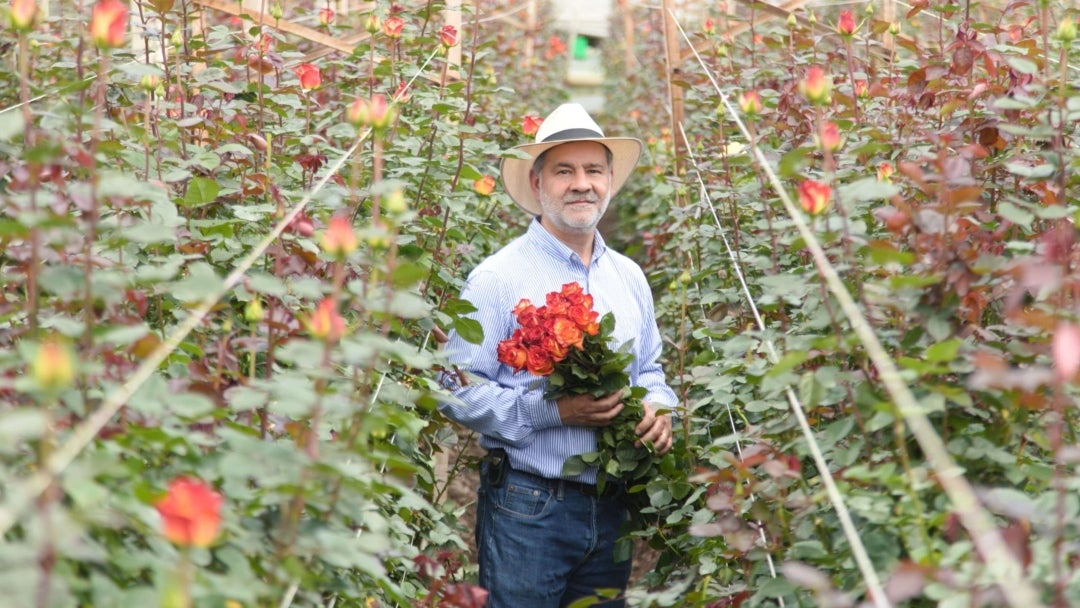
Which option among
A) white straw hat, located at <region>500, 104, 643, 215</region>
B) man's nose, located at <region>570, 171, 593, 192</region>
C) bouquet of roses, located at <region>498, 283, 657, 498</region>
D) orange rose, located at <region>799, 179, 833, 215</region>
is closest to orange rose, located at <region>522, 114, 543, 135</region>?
white straw hat, located at <region>500, 104, 643, 215</region>

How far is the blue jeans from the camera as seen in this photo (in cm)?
251

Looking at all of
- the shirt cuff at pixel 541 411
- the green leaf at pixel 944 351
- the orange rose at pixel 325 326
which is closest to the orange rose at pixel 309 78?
the shirt cuff at pixel 541 411

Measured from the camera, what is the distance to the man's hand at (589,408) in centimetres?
239

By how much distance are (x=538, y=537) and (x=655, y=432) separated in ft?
1.19

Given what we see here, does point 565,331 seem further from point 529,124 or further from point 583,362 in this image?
point 529,124

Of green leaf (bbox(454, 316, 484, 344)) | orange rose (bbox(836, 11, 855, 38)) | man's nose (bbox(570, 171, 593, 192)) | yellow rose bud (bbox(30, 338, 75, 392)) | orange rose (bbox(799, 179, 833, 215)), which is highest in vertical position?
orange rose (bbox(836, 11, 855, 38))

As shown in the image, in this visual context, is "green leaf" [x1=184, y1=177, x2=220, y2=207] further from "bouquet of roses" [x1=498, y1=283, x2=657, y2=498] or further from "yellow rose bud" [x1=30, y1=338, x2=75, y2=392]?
"yellow rose bud" [x1=30, y1=338, x2=75, y2=392]

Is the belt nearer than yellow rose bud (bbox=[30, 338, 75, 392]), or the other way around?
yellow rose bud (bbox=[30, 338, 75, 392])

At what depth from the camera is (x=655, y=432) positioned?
2.43 m

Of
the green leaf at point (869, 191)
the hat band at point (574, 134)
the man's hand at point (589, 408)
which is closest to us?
the green leaf at point (869, 191)

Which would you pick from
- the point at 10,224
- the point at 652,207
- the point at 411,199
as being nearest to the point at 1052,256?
the point at 10,224

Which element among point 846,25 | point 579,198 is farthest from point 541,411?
point 846,25

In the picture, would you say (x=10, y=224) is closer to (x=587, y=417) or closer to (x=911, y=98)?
(x=587, y=417)

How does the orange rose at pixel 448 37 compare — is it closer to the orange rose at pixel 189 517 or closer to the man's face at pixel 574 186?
the man's face at pixel 574 186
